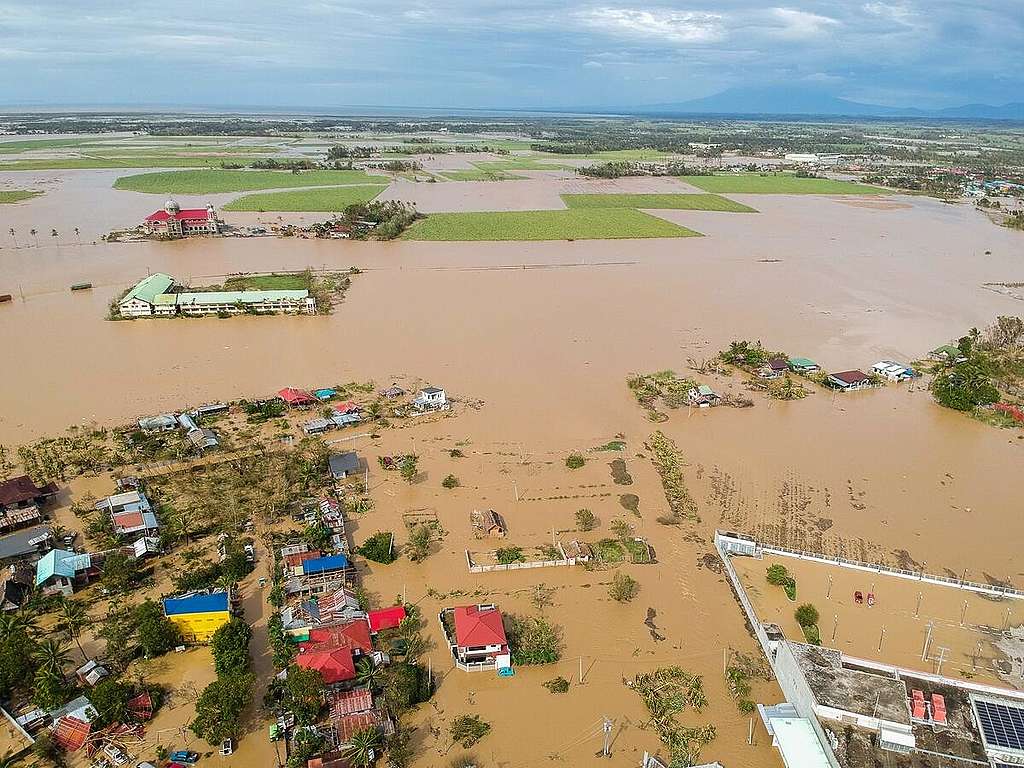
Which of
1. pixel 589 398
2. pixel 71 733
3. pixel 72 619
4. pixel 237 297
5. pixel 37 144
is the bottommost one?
pixel 71 733

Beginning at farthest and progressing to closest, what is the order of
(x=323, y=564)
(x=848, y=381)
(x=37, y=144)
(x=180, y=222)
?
(x=37, y=144)
(x=180, y=222)
(x=848, y=381)
(x=323, y=564)

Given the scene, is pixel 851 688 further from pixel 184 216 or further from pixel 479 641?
pixel 184 216

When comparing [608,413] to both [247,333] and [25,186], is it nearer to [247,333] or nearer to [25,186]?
[247,333]

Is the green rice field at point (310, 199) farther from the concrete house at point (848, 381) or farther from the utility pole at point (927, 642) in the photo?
the utility pole at point (927, 642)

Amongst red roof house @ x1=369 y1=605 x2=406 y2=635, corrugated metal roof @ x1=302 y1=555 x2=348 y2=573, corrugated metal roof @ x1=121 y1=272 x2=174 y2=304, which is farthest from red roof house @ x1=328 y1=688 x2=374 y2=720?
corrugated metal roof @ x1=121 y1=272 x2=174 y2=304

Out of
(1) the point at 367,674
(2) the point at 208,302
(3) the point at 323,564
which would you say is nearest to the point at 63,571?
(3) the point at 323,564

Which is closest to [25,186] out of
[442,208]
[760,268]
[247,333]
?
[442,208]
